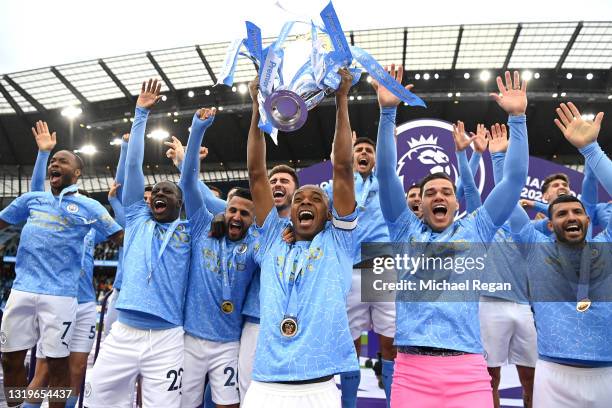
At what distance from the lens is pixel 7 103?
21.9 m

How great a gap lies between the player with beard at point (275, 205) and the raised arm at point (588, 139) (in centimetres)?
178

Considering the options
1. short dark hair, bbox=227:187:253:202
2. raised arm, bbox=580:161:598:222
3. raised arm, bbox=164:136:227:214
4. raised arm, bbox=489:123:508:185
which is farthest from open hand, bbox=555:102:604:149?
raised arm, bbox=164:136:227:214

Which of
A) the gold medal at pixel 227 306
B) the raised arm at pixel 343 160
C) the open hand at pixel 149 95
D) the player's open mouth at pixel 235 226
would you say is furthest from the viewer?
the open hand at pixel 149 95

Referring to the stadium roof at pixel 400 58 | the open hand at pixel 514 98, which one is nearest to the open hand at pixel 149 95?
the open hand at pixel 514 98

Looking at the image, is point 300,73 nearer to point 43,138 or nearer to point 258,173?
point 258,173

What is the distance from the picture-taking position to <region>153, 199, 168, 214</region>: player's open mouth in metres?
3.29

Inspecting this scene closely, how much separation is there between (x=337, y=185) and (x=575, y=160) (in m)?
24.6

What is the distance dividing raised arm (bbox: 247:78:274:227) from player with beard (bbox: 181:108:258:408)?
0.43 metres

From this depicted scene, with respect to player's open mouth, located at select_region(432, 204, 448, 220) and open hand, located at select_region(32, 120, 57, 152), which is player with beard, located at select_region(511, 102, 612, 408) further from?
open hand, located at select_region(32, 120, 57, 152)

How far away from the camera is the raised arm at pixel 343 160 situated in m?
2.50

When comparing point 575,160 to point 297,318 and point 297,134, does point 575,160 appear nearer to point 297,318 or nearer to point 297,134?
point 297,134

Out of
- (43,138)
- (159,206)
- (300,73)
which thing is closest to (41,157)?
(43,138)

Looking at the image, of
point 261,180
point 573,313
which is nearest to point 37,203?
point 261,180

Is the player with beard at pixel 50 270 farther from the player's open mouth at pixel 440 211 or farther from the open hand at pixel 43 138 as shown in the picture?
the player's open mouth at pixel 440 211
